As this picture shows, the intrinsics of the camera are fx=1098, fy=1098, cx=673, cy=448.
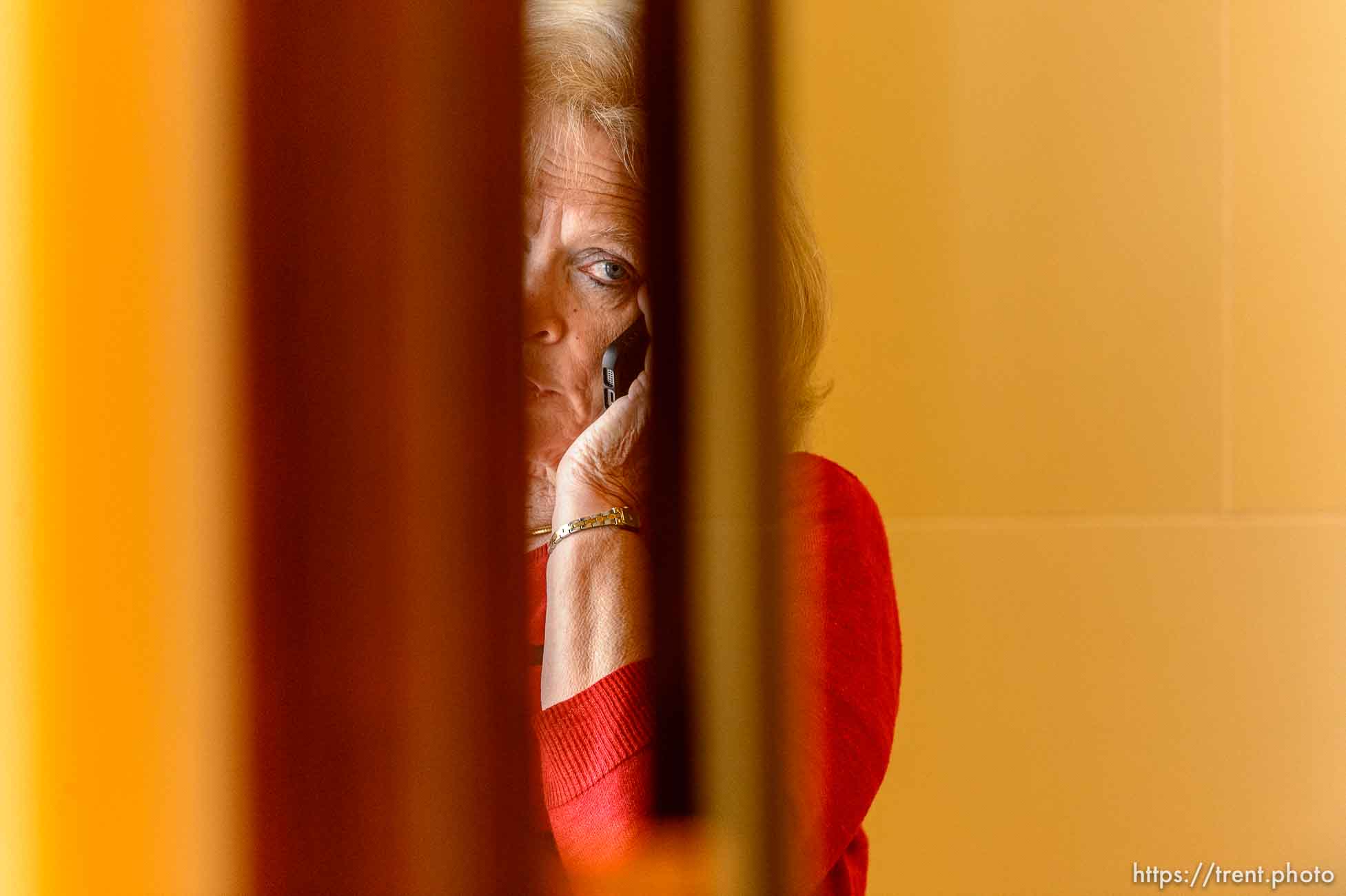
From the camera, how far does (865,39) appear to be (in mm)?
639

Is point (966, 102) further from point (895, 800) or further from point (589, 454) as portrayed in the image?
point (589, 454)

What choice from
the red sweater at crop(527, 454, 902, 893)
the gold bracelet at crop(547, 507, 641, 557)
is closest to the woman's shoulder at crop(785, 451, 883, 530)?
the red sweater at crop(527, 454, 902, 893)

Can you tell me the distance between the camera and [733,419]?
0.10 meters

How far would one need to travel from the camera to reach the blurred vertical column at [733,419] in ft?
0.34

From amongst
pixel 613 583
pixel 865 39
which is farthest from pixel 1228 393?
pixel 613 583

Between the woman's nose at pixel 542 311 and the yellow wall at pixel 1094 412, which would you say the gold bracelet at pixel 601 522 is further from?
the yellow wall at pixel 1094 412

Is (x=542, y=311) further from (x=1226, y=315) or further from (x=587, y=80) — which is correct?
(x=1226, y=315)

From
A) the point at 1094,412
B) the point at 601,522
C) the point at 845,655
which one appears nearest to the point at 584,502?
the point at 601,522

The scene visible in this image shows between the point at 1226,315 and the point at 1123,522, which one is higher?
the point at 1226,315

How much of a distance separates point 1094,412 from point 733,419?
0.61 m

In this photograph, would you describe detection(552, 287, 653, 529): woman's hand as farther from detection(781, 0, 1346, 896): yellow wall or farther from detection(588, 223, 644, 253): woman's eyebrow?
detection(781, 0, 1346, 896): yellow wall

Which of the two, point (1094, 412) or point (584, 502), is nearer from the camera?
point (584, 502)

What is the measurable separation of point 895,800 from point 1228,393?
320mm

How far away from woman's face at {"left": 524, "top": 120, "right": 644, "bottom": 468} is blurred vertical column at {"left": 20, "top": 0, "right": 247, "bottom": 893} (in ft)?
0.09
